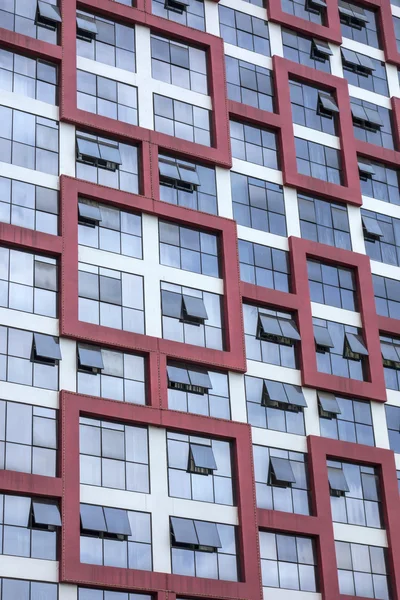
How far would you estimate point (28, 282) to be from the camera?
178ft

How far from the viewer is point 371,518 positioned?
189ft

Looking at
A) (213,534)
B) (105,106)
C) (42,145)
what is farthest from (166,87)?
(213,534)

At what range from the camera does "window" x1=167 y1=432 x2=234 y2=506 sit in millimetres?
53469

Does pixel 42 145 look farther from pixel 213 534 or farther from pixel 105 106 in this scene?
pixel 213 534

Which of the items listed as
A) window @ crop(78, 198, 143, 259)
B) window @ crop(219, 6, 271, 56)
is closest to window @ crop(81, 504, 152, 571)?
window @ crop(78, 198, 143, 259)

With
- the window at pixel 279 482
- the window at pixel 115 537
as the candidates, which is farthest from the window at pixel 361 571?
the window at pixel 115 537

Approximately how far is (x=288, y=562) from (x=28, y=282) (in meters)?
16.6

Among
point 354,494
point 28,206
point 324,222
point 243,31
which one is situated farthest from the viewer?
point 243,31

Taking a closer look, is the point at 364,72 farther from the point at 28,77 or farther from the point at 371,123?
the point at 28,77

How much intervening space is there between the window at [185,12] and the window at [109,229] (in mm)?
12532

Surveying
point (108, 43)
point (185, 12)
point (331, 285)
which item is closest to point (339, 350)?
point (331, 285)

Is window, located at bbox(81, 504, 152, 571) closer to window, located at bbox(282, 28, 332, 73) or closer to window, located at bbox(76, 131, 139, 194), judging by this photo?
window, located at bbox(76, 131, 139, 194)

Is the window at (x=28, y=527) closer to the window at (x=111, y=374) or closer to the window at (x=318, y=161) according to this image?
the window at (x=111, y=374)

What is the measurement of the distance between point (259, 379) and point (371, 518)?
8.16m
